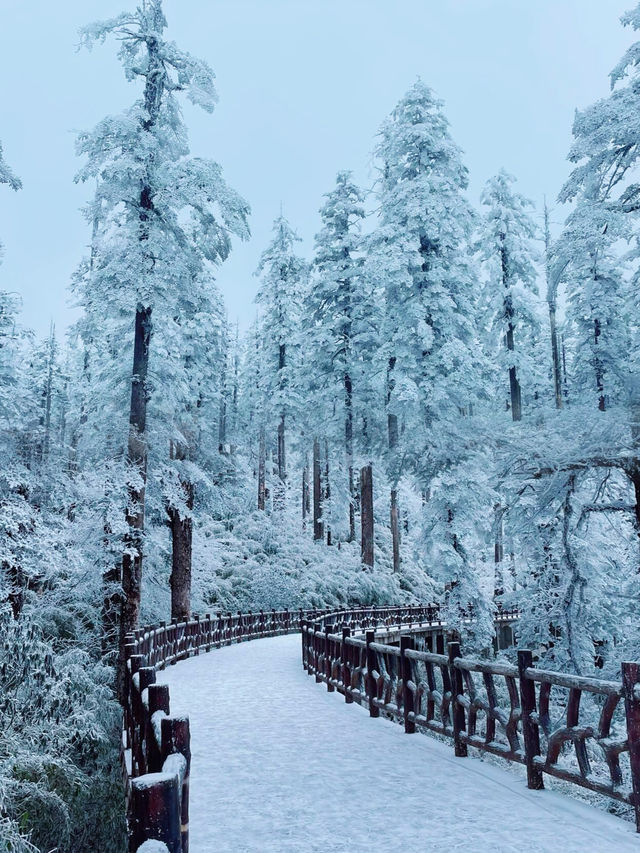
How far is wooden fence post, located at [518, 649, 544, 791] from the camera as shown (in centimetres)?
724

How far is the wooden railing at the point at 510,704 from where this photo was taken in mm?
6234

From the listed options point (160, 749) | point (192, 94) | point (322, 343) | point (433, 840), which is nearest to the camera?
point (160, 749)

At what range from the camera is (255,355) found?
175 ft

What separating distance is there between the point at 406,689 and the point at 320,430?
25489 millimetres

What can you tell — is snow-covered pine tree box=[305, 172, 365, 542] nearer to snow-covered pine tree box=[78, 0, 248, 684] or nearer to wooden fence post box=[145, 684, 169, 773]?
snow-covered pine tree box=[78, 0, 248, 684]

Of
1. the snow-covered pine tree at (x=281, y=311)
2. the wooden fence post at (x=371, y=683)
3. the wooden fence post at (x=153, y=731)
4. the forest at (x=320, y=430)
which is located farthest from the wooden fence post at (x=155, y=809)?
the snow-covered pine tree at (x=281, y=311)

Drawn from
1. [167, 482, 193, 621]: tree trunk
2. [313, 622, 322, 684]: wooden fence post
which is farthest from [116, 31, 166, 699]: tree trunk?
[167, 482, 193, 621]: tree trunk

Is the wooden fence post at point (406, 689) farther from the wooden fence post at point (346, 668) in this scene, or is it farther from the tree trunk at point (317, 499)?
the tree trunk at point (317, 499)

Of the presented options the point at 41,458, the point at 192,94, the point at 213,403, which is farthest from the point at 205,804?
the point at 213,403

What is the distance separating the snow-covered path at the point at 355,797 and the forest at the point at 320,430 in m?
1.80

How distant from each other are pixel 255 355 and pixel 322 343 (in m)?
19.9

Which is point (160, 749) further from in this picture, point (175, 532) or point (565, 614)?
point (175, 532)

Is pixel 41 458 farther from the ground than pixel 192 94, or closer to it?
closer to it

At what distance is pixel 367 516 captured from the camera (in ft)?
108
